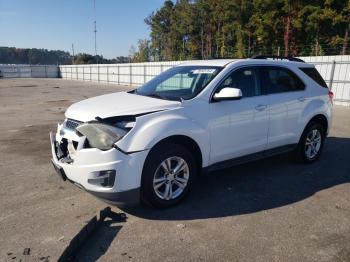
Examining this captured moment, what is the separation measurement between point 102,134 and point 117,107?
1.60 ft

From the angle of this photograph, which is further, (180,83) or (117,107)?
(180,83)

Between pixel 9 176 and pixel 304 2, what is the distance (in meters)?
31.4

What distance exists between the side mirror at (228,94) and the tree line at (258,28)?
1963 cm

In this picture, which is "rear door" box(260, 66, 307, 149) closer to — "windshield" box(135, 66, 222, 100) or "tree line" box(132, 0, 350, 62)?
"windshield" box(135, 66, 222, 100)

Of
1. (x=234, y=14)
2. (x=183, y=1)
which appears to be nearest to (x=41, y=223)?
(x=234, y=14)

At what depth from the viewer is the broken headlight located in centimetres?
352

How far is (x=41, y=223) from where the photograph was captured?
12.1 ft

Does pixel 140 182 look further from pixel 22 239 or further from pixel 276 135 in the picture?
pixel 276 135

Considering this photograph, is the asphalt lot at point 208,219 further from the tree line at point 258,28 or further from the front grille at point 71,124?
the tree line at point 258,28

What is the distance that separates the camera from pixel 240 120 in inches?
178

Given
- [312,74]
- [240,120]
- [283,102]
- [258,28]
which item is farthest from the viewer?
[258,28]

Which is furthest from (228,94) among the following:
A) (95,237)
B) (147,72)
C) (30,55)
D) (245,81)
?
(30,55)

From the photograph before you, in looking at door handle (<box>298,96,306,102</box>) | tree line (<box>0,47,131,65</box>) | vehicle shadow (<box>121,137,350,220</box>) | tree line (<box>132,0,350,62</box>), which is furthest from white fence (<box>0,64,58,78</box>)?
door handle (<box>298,96,306,102</box>)

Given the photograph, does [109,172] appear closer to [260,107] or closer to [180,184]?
[180,184]
